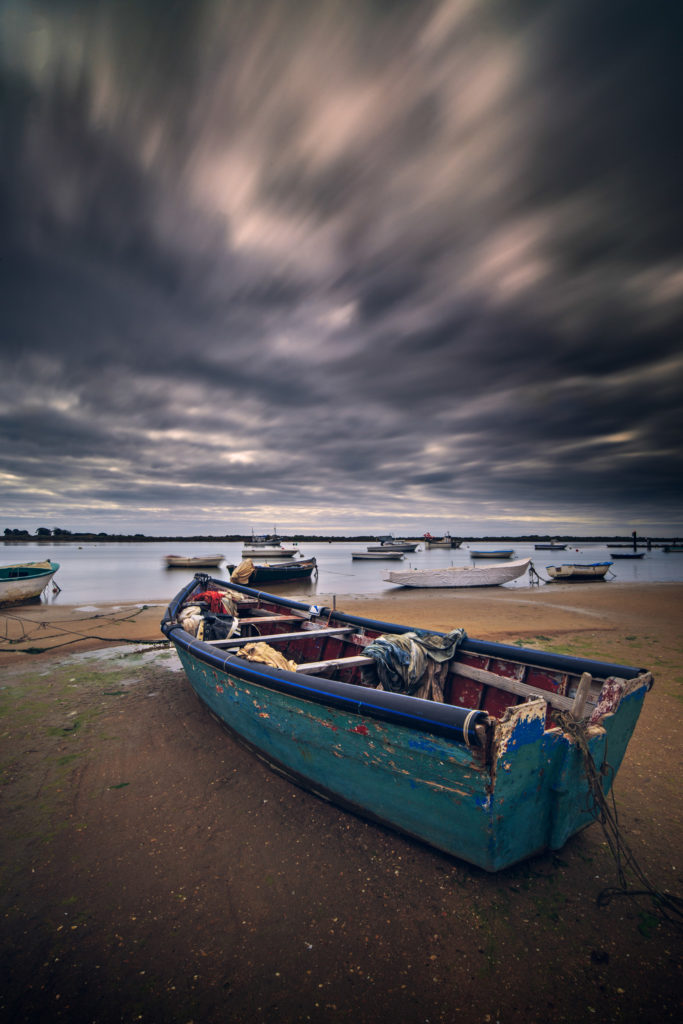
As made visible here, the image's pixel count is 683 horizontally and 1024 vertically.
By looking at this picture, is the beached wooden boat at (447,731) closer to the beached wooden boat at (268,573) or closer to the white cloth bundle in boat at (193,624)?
the white cloth bundle in boat at (193,624)

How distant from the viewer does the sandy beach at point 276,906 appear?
2.61 metres

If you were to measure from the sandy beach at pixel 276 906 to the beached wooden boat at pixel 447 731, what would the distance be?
1.18ft

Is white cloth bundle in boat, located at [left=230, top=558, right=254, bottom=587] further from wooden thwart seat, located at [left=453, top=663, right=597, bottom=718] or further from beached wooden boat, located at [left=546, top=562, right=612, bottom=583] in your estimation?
beached wooden boat, located at [left=546, top=562, right=612, bottom=583]

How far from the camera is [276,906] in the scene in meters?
3.32

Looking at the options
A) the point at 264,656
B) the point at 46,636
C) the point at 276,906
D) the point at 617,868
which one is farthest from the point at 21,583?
the point at 617,868

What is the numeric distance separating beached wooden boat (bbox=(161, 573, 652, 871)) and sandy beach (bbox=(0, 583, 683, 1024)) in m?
0.36

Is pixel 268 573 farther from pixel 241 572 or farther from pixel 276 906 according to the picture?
pixel 276 906

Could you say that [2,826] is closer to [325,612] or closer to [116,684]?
[116,684]

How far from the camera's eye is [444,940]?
299 centimetres

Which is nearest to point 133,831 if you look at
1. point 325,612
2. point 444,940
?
point 444,940

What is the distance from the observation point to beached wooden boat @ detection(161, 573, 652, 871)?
3105mm

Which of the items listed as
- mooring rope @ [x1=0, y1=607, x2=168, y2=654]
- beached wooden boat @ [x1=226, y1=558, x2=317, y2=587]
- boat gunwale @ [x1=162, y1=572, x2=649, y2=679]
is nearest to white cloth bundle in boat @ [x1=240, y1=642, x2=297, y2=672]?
boat gunwale @ [x1=162, y1=572, x2=649, y2=679]

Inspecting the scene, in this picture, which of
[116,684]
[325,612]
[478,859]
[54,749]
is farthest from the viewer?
[116,684]

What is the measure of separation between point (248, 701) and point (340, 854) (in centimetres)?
171
